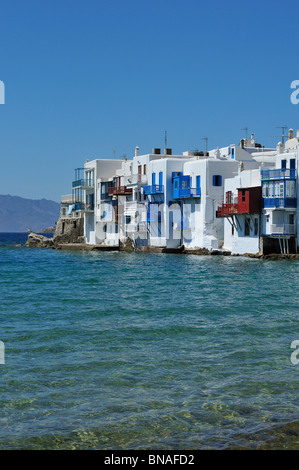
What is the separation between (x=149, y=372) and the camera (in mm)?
11711

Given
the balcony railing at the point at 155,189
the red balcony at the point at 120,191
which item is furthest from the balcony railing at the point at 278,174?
the red balcony at the point at 120,191

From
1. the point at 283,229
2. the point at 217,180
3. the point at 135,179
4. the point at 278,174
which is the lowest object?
the point at 283,229

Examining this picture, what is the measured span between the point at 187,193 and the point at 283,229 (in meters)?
11.6

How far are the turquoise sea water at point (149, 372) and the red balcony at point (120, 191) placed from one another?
133ft

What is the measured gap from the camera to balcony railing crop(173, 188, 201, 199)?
182 ft

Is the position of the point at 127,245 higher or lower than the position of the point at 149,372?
higher

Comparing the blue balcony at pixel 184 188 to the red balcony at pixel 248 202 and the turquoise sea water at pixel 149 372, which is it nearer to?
the red balcony at pixel 248 202

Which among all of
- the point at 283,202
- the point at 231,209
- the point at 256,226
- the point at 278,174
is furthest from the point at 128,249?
the point at 283,202

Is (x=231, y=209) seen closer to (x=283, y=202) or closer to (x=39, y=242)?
(x=283, y=202)

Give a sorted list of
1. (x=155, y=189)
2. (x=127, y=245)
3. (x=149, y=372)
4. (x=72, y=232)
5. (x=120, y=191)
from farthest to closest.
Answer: (x=72, y=232) < (x=120, y=191) < (x=127, y=245) < (x=155, y=189) < (x=149, y=372)

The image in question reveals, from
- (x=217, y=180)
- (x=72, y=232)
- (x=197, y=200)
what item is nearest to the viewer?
(x=217, y=180)

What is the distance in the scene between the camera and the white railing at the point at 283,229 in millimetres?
46219

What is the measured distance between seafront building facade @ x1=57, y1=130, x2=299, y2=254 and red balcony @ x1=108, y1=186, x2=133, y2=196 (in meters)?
0.09

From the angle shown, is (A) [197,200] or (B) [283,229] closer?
(B) [283,229]
